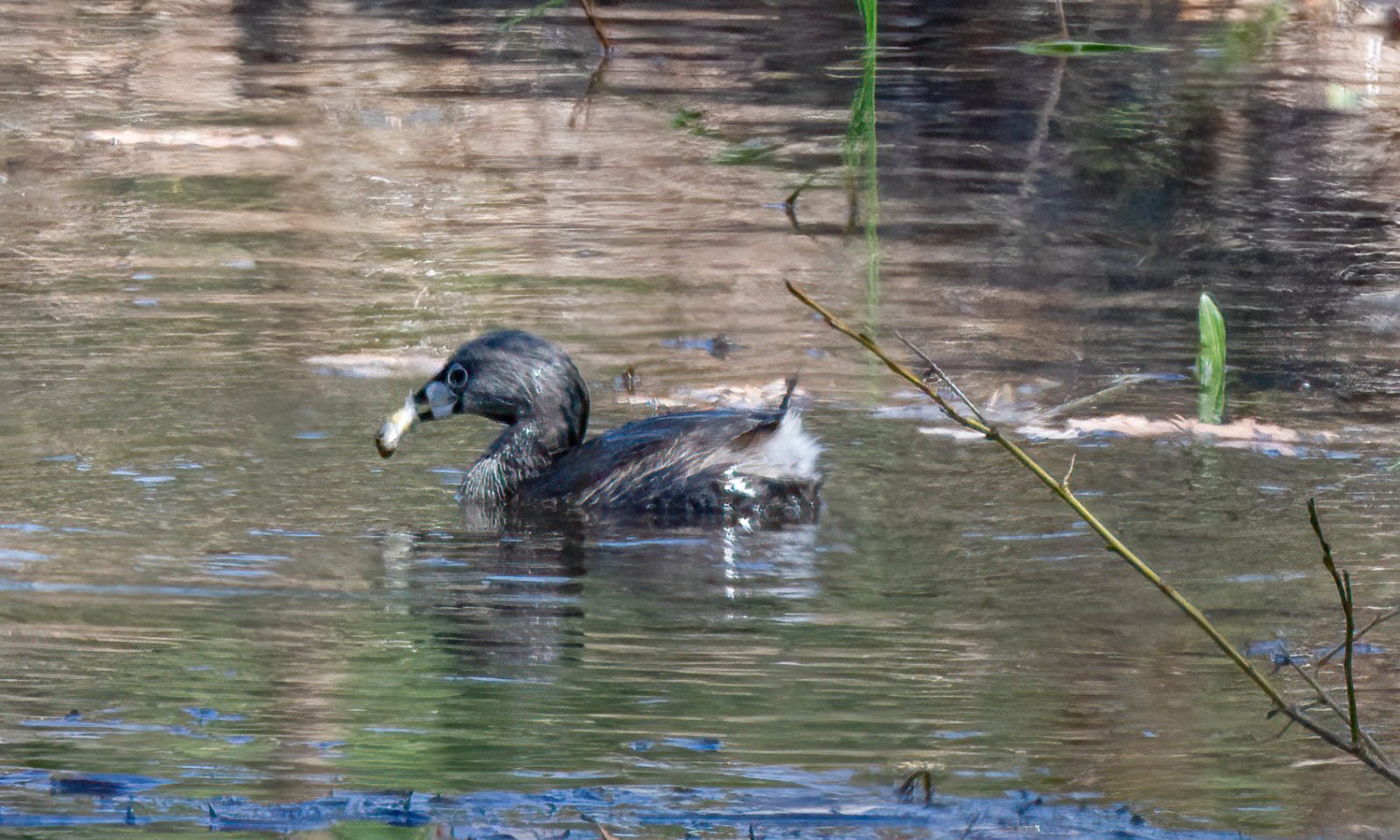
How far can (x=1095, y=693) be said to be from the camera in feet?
18.6

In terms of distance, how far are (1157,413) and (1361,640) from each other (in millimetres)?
2796

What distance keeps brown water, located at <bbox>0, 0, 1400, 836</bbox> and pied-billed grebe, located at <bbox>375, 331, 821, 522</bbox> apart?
0.63ft

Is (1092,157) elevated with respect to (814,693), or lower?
lower

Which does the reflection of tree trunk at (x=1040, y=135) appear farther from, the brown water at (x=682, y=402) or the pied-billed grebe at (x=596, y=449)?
the pied-billed grebe at (x=596, y=449)

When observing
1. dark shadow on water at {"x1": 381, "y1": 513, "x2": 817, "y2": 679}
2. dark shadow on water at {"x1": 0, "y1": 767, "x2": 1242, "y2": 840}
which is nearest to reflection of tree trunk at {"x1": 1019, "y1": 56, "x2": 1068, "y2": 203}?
dark shadow on water at {"x1": 381, "y1": 513, "x2": 817, "y2": 679}

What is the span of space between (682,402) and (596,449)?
112 centimetres

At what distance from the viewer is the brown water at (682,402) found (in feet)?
17.4

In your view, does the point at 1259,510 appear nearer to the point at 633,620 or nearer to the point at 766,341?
the point at 633,620

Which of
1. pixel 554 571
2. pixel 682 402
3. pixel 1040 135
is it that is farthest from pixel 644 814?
pixel 1040 135

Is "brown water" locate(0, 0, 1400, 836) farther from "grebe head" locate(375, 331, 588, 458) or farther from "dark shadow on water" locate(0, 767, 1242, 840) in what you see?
"grebe head" locate(375, 331, 588, 458)

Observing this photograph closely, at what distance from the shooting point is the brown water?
531 centimetres

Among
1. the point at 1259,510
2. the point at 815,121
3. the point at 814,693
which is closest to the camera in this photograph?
the point at 814,693

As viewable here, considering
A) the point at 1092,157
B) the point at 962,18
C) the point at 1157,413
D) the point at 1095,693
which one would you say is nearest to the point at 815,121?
the point at 1092,157

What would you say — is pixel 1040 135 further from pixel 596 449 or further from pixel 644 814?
pixel 644 814
